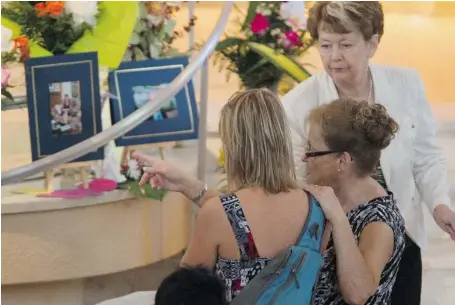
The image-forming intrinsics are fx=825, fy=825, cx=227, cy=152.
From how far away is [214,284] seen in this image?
5.47 feet

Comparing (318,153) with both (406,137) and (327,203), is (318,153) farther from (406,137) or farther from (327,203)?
(406,137)

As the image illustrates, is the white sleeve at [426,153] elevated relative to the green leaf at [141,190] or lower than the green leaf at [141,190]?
elevated

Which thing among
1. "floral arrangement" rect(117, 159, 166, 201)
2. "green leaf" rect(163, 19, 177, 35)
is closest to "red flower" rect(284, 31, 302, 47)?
"green leaf" rect(163, 19, 177, 35)

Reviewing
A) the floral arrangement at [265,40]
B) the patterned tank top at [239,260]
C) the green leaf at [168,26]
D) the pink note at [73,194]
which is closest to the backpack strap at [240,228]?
the patterned tank top at [239,260]

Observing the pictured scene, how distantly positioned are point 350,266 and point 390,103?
0.80 meters

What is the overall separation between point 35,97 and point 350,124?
1.62 meters

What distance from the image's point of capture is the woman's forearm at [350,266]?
1928mm

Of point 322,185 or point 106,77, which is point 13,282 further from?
point 322,185

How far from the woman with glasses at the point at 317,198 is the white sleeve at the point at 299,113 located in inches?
11.5

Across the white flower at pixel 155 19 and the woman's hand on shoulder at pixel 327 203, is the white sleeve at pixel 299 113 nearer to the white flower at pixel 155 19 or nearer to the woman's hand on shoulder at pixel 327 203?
the woman's hand on shoulder at pixel 327 203

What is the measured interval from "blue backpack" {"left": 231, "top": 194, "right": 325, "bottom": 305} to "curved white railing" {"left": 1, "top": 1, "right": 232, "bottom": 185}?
1.14 meters

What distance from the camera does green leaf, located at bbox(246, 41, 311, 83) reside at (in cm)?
409

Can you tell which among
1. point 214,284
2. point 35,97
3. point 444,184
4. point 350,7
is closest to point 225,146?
point 214,284

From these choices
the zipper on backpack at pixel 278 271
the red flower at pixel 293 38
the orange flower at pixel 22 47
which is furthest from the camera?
the red flower at pixel 293 38
